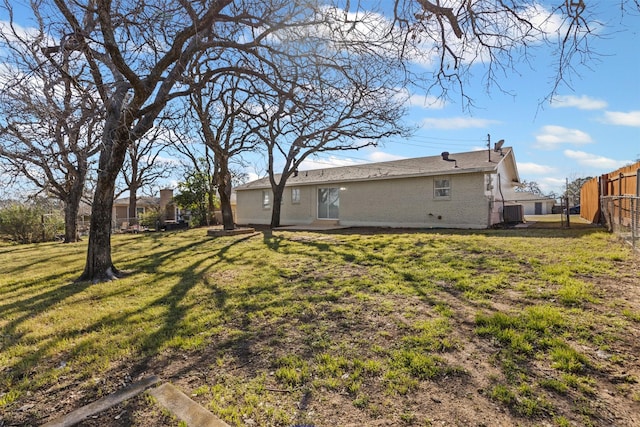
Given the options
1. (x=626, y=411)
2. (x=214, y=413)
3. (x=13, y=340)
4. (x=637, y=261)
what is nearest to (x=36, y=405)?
(x=214, y=413)

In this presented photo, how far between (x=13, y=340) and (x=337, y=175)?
15.5 metres

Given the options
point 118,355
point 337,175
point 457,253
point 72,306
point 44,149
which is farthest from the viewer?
point 337,175

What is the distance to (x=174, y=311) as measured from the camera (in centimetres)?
486

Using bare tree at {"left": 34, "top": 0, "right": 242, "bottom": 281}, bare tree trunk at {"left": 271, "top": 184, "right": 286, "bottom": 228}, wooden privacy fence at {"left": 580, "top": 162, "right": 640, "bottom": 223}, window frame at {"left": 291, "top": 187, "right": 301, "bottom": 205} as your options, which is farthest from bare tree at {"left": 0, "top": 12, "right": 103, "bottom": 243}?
window frame at {"left": 291, "top": 187, "right": 301, "bottom": 205}

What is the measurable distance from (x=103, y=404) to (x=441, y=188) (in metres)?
13.6

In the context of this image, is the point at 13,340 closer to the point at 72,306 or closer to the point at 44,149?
the point at 72,306

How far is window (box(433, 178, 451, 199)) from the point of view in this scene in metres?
14.0

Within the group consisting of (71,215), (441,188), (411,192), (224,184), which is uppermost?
(224,184)

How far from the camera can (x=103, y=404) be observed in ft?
8.80

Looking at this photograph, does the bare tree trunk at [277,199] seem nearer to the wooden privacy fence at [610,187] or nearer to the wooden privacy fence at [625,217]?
the wooden privacy fence at [625,217]

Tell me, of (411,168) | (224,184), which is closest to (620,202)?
(411,168)

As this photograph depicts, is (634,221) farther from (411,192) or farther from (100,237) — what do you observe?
(100,237)

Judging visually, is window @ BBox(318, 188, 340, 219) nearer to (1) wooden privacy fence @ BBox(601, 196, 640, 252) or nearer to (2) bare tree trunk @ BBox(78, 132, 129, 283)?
(1) wooden privacy fence @ BBox(601, 196, 640, 252)

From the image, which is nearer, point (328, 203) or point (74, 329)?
point (74, 329)
